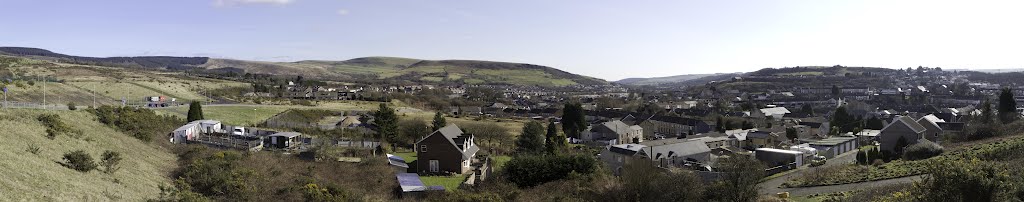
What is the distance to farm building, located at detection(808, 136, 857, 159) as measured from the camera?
43250 mm

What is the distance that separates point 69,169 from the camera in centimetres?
1630

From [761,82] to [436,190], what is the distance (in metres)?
165

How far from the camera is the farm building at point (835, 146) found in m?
43.2

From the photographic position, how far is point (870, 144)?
164 feet

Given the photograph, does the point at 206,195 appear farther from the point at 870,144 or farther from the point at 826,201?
the point at 870,144

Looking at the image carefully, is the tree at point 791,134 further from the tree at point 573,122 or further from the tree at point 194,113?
the tree at point 194,113

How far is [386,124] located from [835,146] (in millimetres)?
29711

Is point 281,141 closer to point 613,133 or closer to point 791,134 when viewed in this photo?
point 613,133

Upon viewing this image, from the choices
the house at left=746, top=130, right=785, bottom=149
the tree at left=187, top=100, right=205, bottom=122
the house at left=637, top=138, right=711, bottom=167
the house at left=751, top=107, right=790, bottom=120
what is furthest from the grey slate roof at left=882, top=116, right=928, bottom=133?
the tree at left=187, top=100, right=205, bottom=122

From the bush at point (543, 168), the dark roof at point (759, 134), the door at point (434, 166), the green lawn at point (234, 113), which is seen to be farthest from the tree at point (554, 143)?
the green lawn at point (234, 113)

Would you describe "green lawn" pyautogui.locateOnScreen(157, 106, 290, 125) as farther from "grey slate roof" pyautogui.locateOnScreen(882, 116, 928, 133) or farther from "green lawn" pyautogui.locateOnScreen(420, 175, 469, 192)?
"grey slate roof" pyautogui.locateOnScreen(882, 116, 928, 133)

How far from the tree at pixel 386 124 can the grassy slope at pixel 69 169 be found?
16.0 meters

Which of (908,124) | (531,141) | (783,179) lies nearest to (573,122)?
(531,141)

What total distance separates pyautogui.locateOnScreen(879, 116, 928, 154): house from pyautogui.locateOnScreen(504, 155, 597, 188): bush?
2528 cm
